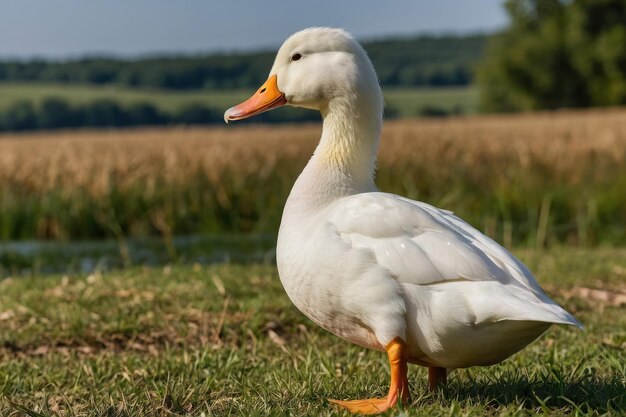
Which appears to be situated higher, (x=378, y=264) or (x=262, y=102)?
(x=262, y=102)

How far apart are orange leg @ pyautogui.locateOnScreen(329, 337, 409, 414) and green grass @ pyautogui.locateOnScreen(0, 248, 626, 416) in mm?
65

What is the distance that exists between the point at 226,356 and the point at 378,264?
5.62ft

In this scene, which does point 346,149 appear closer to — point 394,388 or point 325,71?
point 325,71

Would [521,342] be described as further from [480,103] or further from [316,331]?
[480,103]

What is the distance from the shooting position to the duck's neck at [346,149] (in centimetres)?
346

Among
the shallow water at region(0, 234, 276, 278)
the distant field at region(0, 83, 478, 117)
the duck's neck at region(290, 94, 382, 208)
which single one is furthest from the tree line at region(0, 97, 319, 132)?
the duck's neck at region(290, 94, 382, 208)

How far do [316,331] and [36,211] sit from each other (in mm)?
7473

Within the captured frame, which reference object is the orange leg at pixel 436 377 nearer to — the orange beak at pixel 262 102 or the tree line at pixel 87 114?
the orange beak at pixel 262 102

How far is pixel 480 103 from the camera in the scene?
6581 centimetres

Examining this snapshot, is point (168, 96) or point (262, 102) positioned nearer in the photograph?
point (262, 102)

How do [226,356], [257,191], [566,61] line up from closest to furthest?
[226,356]
[257,191]
[566,61]

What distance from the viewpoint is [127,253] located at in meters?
9.82

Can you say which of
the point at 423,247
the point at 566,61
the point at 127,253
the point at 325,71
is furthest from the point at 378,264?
the point at 566,61

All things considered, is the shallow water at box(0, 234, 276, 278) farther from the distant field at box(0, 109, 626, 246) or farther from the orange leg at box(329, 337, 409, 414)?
the orange leg at box(329, 337, 409, 414)
